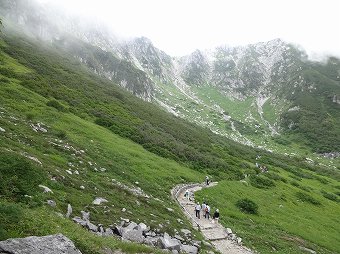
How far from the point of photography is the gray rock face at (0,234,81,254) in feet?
40.7

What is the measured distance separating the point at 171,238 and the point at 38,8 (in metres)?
203

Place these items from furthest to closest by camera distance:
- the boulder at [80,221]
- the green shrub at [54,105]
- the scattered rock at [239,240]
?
the green shrub at [54,105]
the scattered rock at [239,240]
the boulder at [80,221]

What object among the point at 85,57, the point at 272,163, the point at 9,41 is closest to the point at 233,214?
the point at 272,163

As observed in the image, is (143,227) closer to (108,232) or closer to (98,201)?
(108,232)

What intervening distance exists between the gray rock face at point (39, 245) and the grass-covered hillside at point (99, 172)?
1074mm

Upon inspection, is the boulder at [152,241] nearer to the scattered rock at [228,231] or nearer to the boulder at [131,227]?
the boulder at [131,227]

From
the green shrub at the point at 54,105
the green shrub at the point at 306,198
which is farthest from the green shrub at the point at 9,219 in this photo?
the green shrub at the point at 306,198

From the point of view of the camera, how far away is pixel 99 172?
34.3 metres

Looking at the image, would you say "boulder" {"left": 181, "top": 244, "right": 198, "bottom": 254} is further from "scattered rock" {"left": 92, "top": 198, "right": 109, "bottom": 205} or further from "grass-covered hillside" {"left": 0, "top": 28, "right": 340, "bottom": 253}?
"scattered rock" {"left": 92, "top": 198, "right": 109, "bottom": 205}

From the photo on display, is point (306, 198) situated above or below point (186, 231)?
above

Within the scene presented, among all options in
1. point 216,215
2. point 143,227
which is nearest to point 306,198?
point 216,215

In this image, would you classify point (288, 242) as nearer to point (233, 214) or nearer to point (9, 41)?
point (233, 214)

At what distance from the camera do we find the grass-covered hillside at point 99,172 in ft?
62.0

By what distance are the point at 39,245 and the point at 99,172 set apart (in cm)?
2124
